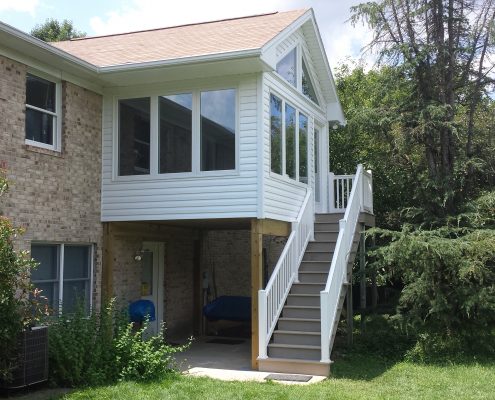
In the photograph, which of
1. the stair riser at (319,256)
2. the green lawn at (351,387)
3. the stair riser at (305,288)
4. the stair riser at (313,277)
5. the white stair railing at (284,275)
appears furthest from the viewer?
the stair riser at (319,256)

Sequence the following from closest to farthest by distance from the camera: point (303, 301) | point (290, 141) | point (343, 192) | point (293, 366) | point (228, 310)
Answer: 1. point (293, 366)
2. point (303, 301)
3. point (290, 141)
4. point (228, 310)
5. point (343, 192)

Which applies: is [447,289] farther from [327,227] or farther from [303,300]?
[327,227]

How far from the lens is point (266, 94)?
10.5 meters

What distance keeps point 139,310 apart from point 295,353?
343 cm

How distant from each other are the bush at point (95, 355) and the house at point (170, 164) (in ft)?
4.22

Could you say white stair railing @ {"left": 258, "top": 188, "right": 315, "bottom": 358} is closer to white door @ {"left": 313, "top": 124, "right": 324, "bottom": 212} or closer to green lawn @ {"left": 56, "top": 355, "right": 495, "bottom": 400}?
green lawn @ {"left": 56, "top": 355, "right": 495, "bottom": 400}

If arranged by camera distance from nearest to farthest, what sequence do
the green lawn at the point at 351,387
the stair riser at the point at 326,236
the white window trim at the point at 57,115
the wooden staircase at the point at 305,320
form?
the green lawn at the point at 351,387 < the wooden staircase at the point at 305,320 < the white window trim at the point at 57,115 < the stair riser at the point at 326,236

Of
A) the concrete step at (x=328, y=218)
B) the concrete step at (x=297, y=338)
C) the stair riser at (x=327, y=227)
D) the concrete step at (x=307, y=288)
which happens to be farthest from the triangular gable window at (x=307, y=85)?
the concrete step at (x=297, y=338)

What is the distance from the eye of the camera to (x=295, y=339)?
389 inches

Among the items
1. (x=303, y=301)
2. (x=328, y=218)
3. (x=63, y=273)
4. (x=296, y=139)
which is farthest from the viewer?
(x=328, y=218)

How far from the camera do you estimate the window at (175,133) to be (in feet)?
35.1

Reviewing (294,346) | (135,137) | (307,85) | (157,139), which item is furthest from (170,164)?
(307,85)

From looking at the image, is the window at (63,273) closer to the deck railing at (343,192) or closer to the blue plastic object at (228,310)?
the blue plastic object at (228,310)

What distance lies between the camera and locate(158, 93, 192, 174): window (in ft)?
35.1
